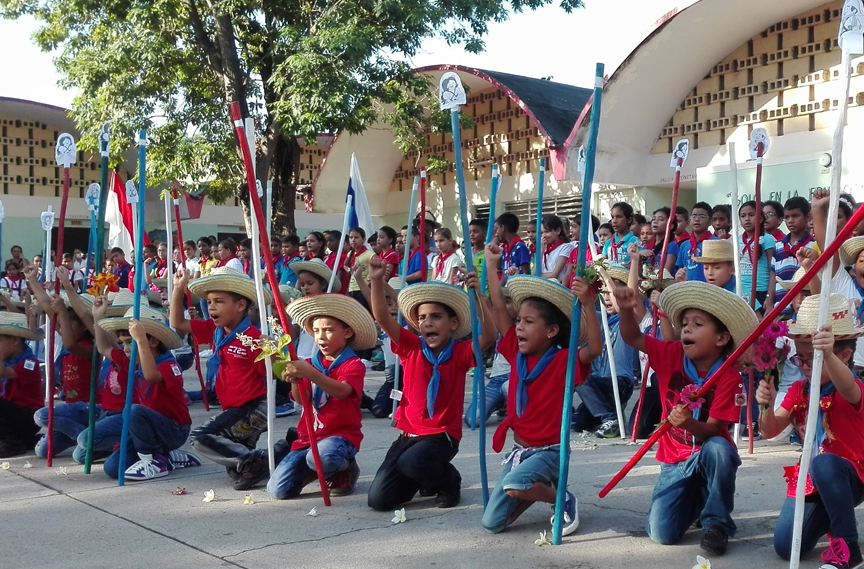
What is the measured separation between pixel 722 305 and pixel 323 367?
89.6 inches

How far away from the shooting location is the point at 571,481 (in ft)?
18.6

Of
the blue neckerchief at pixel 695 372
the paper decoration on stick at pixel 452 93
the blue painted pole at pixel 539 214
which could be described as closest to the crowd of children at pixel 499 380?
the blue neckerchief at pixel 695 372

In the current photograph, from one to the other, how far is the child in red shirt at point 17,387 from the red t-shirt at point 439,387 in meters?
3.21

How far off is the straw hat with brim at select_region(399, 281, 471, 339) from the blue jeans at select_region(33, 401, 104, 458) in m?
2.57

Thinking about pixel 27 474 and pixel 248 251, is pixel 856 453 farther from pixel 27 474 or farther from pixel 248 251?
pixel 248 251

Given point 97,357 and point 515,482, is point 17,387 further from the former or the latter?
point 515,482

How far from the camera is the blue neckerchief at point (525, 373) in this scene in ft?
15.6

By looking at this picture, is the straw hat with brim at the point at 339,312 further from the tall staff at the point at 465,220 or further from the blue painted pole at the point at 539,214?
the blue painted pole at the point at 539,214

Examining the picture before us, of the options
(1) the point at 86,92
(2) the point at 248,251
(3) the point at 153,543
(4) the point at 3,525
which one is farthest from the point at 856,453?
(1) the point at 86,92

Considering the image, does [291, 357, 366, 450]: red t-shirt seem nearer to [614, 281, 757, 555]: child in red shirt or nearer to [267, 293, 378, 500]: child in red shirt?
[267, 293, 378, 500]: child in red shirt

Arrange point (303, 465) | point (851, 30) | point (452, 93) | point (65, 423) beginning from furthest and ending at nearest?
point (65, 423) → point (303, 465) → point (452, 93) → point (851, 30)

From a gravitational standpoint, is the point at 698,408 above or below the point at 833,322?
below

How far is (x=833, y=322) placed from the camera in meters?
4.00

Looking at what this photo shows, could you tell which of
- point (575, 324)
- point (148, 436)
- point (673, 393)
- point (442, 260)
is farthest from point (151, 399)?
point (442, 260)
